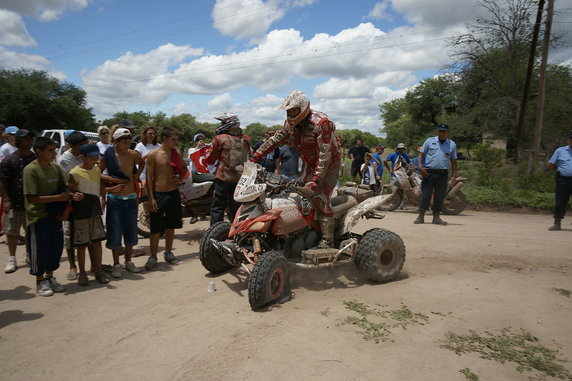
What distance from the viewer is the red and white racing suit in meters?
4.54

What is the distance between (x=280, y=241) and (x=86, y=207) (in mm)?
2534

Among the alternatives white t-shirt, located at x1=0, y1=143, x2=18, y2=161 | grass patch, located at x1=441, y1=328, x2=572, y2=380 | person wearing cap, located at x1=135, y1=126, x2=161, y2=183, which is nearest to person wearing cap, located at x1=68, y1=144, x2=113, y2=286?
person wearing cap, located at x1=135, y1=126, x2=161, y2=183

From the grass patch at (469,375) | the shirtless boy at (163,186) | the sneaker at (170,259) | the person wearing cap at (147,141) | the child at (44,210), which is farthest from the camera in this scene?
the person wearing cap at (147,141)

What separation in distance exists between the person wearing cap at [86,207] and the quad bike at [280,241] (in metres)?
1.45

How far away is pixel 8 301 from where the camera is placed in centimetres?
438

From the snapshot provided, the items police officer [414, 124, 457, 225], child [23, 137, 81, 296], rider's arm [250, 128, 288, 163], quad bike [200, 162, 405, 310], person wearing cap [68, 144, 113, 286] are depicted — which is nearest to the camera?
quad bike [200, 162, 405, 310]

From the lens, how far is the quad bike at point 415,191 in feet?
33.4

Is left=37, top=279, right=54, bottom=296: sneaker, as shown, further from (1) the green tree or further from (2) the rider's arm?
(1) the green tree

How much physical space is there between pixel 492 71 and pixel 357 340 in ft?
90.1

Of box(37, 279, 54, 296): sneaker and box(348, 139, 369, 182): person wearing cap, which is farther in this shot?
box(348, 139, 369, 182): person wearing cap

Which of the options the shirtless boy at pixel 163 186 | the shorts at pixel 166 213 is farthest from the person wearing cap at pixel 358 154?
the shorts at pixel 166 213

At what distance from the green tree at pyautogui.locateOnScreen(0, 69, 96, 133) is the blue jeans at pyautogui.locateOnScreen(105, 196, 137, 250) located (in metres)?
29.7

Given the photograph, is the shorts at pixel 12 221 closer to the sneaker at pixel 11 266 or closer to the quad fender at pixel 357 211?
the sneaker at pixel 11 266

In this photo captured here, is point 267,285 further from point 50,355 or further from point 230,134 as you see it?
point 230,134
